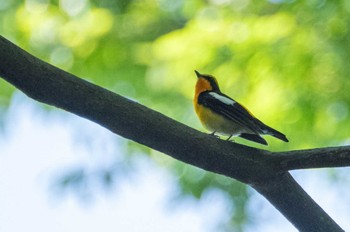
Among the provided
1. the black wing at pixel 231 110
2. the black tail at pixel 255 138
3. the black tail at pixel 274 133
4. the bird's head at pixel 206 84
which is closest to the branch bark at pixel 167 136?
the black tail at pixel 274 133

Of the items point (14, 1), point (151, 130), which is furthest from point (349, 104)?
point (14, 1)

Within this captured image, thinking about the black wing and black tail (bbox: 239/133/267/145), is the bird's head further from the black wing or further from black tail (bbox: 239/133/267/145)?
black tail (bbox: 239/133/267/145)

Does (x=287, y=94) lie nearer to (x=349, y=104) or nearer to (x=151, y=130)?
(x=349, y=104)

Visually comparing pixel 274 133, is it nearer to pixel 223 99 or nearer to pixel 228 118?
pixel 228 118

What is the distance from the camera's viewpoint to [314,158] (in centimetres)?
256

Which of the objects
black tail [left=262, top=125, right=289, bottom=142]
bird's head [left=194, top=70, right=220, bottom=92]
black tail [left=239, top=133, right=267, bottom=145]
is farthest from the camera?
bird's head [left=194, top=70, right=220, bottom=92]

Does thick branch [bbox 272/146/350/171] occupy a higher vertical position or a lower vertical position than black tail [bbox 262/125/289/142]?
lower

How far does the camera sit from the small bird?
3.25 meters

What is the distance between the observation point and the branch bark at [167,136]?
7.81ft

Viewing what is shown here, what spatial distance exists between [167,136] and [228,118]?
3.03 ft

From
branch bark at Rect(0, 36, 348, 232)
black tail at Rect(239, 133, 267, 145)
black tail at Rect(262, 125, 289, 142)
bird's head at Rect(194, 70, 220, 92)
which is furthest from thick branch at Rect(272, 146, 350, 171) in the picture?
bird's head at Rect(194, 70, 220, 92)

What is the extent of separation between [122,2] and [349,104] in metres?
2.13

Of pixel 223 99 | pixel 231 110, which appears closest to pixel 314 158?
pixel 231 110

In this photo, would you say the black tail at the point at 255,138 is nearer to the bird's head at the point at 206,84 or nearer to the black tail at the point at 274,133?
the black tail at the point at 274,133
